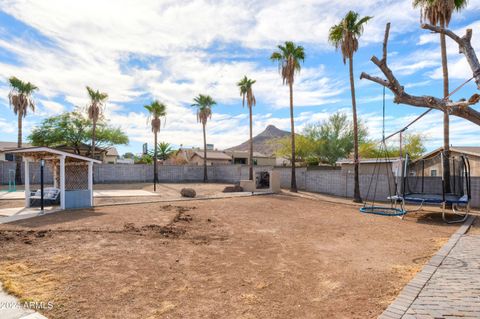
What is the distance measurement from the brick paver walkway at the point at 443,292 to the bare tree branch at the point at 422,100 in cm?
226

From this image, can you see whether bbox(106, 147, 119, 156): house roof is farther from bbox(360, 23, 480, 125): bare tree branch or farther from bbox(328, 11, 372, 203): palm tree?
bbox(360, 23, 480, 125): bare tree branch

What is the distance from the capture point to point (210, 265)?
5.71 meters

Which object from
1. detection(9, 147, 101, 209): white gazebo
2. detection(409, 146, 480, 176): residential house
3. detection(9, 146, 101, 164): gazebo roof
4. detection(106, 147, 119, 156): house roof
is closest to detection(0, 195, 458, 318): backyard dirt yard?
detection(9, 147, 101, 209): white gazebo

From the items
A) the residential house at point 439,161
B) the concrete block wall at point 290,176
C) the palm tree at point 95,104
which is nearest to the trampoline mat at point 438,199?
the residential house at point 439,161

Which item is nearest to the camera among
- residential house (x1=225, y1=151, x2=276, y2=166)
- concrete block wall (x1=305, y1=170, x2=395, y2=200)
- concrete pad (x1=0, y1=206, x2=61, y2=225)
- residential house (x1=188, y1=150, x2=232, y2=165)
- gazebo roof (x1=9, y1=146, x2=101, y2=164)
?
A: concrete pad (x1=0, y1=206, x2=61, y2=225)

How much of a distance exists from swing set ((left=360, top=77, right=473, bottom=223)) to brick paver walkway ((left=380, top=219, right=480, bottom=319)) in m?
2.36

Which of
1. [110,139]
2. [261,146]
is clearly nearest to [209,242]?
[110,139]

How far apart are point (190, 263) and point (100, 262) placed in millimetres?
1699

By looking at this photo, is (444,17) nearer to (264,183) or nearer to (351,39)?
(351,39)

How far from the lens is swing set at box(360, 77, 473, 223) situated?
1100cm

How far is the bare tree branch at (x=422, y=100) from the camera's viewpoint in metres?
2.85

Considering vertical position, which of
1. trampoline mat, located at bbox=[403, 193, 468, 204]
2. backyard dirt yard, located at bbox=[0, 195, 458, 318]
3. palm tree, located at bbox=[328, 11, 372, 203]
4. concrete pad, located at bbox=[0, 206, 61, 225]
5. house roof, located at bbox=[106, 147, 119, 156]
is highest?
palm tree, located at bbox=[328, 11, 372, 203]

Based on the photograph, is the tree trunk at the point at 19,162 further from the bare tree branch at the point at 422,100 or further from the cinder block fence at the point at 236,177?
the bare tree branch at the point at 422,100

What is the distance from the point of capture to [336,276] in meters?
5.15
